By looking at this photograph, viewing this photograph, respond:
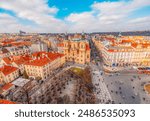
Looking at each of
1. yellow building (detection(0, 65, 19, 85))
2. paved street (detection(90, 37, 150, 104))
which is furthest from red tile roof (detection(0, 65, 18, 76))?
paved street (detection(90, 37, 150, 104))

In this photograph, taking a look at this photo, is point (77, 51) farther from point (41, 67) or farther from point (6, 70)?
point (6, 70)

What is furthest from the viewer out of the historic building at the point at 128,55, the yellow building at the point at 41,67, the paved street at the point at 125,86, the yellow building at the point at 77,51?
the yellow building at the point at 77,51

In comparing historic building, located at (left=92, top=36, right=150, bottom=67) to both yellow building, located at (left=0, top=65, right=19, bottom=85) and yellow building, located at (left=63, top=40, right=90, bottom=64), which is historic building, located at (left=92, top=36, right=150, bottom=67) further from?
yellow building, located at (left=0, top=65, right=19, bottom=85)

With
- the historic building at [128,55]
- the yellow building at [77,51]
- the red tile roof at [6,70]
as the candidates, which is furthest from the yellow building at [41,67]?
the historic building at [128,55]

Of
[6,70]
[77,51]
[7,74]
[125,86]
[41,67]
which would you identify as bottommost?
[125,86]

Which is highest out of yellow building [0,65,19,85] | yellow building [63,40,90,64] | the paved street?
yellow building [63,40,90,64]

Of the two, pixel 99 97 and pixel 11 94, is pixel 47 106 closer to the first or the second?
pixel 99 97

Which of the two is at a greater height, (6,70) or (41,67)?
(41,67)

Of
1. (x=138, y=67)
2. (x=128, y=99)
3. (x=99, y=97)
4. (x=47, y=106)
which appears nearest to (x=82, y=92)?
(x=99, y=97)

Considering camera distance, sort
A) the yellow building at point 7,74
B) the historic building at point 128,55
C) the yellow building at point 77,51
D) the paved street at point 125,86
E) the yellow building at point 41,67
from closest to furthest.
Result: 1. the paved street at point 125,86
2. the yellow building at point 7,74
3. the yellow building at point 41,67
4. the historic building at point 128,55
5. the yellow building at point 77,51

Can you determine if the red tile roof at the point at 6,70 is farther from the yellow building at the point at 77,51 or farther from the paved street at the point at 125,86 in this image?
the paved street at the point at 125,86

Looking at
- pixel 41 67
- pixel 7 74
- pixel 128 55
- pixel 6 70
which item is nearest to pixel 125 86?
pixel 128 55

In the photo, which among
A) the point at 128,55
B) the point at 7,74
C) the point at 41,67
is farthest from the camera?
the point at 128,55

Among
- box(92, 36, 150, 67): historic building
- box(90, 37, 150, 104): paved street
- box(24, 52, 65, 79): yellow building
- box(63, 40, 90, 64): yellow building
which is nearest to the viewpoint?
box(90, 37, 150, 104): paved street
